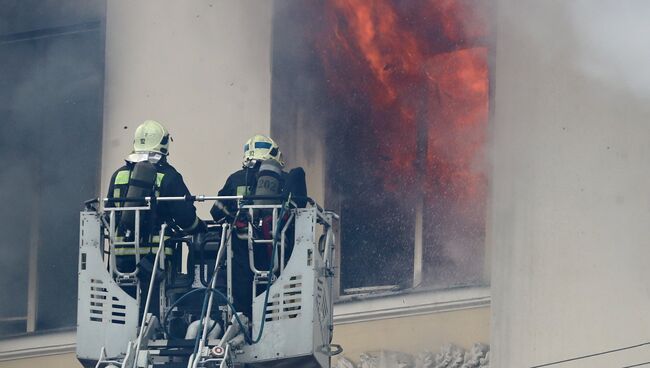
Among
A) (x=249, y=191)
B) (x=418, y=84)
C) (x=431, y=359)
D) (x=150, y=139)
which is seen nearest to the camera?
(x=150, y=139)

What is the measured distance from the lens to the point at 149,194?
902 cm

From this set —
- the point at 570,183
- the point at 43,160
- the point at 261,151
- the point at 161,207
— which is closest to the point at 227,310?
the point at 161,207

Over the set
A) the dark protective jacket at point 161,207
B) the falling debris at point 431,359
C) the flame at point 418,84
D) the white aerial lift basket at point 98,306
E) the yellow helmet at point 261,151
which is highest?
the flame at point 418,84

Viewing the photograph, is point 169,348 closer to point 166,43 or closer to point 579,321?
point 579,321

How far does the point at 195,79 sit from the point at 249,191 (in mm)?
5317

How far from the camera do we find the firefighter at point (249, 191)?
9.03 m

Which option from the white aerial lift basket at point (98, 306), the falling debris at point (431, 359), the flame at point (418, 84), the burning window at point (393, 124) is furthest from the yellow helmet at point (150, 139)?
the flame at point (418, 84)

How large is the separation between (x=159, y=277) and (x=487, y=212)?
15.1 ft

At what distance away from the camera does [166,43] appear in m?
14.6

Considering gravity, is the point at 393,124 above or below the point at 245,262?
above

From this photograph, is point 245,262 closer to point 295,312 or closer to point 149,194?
point 295,312

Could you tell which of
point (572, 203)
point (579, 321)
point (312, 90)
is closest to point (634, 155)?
point (572, 203)

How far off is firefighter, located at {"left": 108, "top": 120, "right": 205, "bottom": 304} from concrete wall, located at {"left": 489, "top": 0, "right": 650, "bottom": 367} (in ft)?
11.6

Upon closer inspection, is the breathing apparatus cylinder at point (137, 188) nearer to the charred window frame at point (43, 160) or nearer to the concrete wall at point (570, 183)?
the concrete wall at point (570, 183)
